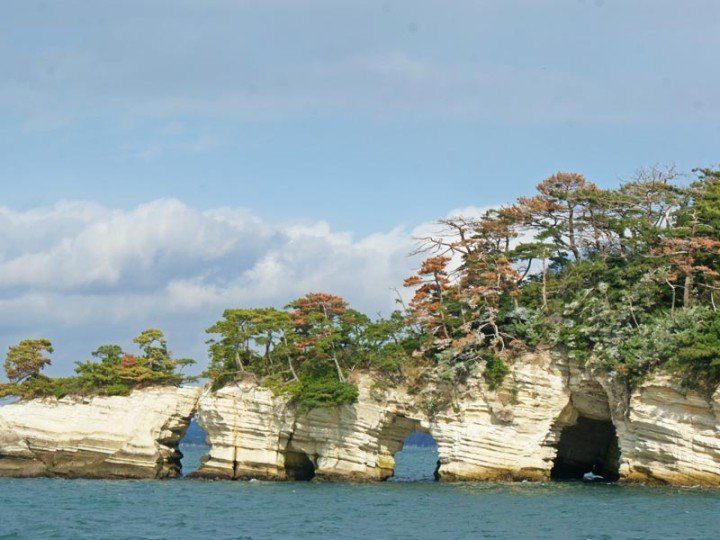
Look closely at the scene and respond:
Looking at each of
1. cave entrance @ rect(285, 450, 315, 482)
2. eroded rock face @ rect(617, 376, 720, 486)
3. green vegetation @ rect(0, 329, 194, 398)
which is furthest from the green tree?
eroded rock face @ rect(617, 376, 720, 486)

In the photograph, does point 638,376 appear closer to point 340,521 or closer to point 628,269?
point 628,269

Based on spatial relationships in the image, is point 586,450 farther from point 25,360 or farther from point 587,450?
point 25,360

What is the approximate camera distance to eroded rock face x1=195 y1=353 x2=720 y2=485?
3272cm

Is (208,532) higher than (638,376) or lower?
lower

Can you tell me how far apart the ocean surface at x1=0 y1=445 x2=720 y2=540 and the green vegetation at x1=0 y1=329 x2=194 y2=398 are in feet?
19.9

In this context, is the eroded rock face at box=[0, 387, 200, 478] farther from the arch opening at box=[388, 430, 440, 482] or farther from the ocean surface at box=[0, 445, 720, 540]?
the arch opening at box=[388, 430, 440, 482]

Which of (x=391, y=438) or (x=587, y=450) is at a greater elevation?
(x=391, y=438)

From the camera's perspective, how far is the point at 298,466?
42.5 meters

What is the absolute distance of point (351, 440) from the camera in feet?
129

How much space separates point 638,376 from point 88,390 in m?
23.5

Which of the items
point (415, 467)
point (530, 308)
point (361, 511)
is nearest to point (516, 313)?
point (530, 308)

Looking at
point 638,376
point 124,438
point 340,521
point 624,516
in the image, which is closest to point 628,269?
point 638,376

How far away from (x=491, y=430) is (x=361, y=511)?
324 inches

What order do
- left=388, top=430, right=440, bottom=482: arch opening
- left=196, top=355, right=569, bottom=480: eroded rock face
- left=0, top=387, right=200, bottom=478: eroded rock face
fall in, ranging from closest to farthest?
left=196, top=355, right=569, bottom=480: eroded rock face
left=0, top=387, right=200, bottom=478: eroded rock face
left=388, top=430, right=440, bottom=482: arch opening
